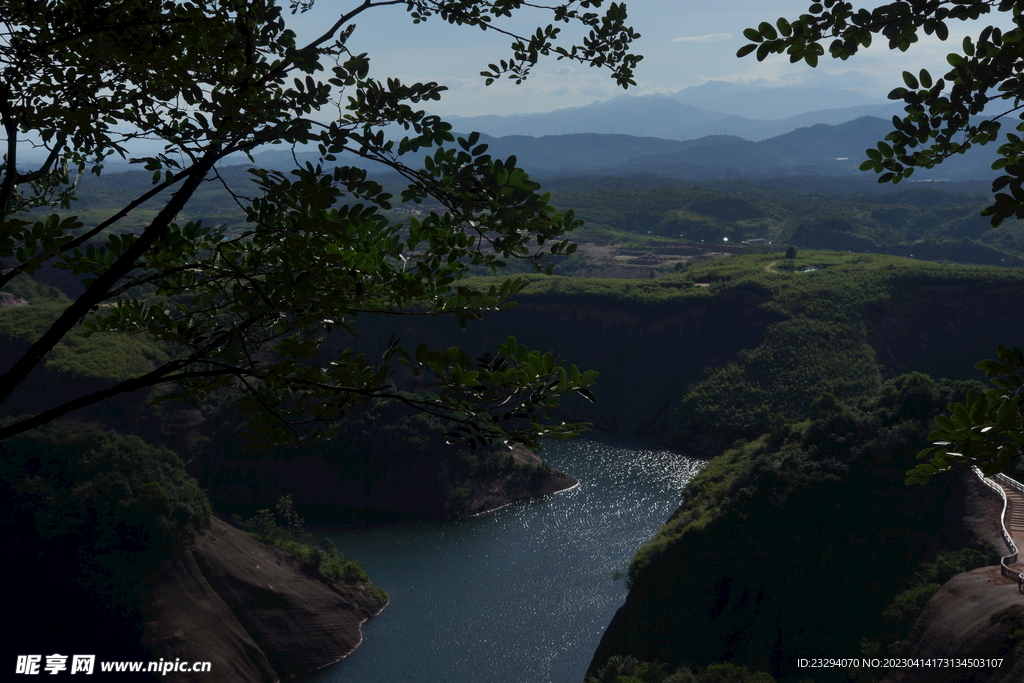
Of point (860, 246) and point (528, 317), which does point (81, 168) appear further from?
point (860, 246)

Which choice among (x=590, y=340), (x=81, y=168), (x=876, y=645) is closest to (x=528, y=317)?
(x=590, y=340)

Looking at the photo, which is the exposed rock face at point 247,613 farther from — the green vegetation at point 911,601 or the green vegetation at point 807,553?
the green vegetation at point 911,601

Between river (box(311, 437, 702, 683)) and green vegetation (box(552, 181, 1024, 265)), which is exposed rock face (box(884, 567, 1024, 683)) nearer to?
river (box(311, 437, 702, 683))

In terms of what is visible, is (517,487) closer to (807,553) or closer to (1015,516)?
(807,553)

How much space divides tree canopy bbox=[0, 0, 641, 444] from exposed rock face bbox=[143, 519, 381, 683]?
20939 mm

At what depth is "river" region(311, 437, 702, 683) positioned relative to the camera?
24.7 metres

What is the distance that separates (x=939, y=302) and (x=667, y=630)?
42.8 meters

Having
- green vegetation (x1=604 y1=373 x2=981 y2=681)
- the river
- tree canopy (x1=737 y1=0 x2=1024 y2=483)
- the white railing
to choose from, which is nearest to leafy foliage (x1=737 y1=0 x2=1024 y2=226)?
tree canopy (x1=737 y1=0 x2=1024 y2=483)

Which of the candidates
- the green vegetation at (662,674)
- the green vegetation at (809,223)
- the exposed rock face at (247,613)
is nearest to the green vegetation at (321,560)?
the exposed rock face at (247,613)

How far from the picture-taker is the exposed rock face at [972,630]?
15328 millimetres

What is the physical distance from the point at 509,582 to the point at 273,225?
90.7 ft

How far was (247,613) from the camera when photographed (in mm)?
24312

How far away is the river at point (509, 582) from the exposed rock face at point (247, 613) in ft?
3.14

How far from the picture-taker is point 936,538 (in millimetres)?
21922
